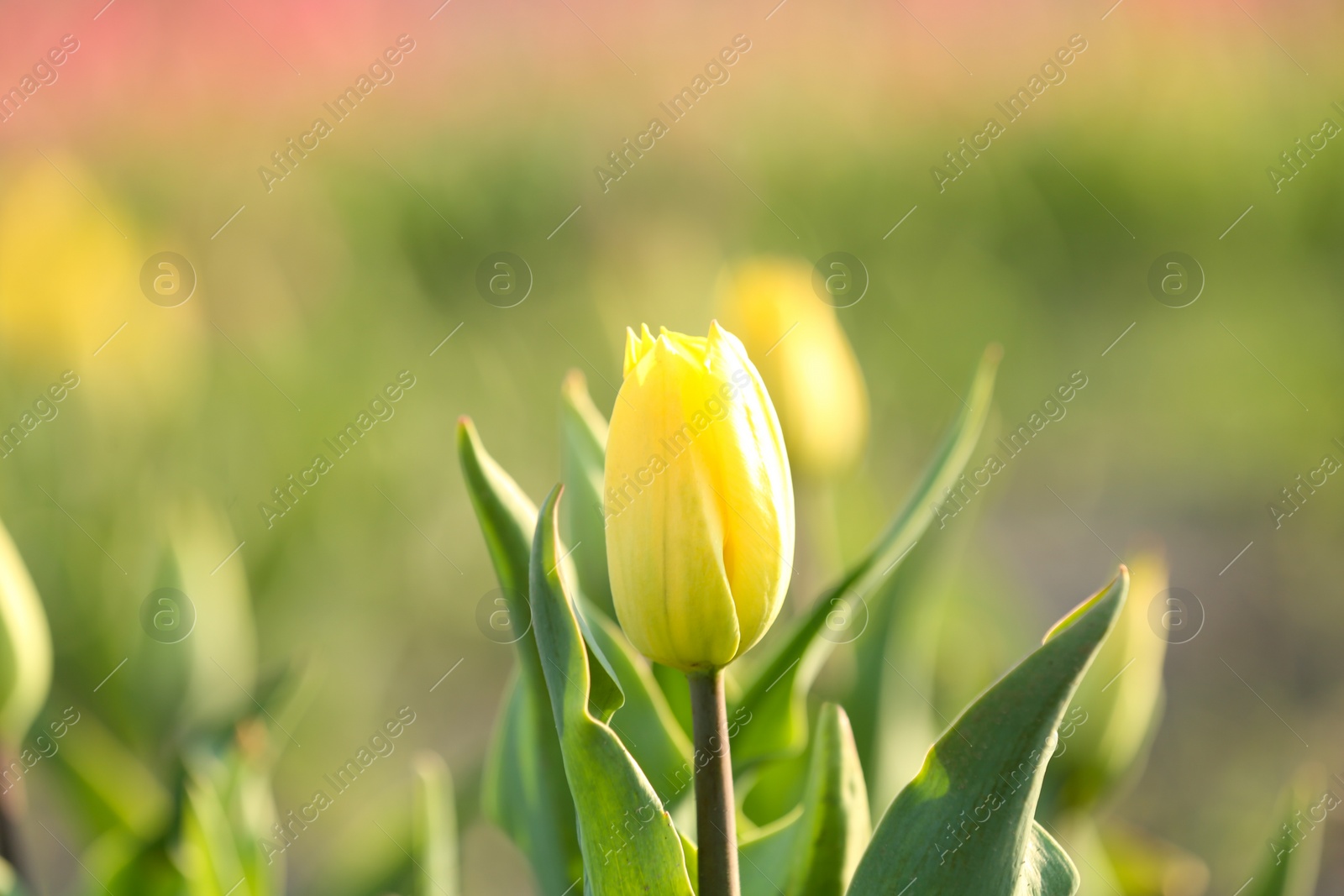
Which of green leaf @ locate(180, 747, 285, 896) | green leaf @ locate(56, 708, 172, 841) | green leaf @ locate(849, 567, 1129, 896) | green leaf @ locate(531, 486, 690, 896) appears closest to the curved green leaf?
green leaf @ locate(849, 567, 1129, 896)

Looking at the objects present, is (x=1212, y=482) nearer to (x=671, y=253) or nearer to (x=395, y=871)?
(x=671, y=253)

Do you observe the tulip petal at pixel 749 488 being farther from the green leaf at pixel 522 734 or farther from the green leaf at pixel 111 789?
the green leaf at pixel 111 789

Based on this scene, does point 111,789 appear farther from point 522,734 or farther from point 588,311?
point 588,311

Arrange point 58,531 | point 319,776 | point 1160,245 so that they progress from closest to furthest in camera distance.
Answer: point 58,531, point 319,776, point 1160,245

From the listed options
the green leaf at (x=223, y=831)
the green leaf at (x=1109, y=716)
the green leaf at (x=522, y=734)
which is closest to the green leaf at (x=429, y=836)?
the green leaf at (x=522, y=734)

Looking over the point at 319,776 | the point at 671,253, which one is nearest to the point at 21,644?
Answer: the point at 319,776
